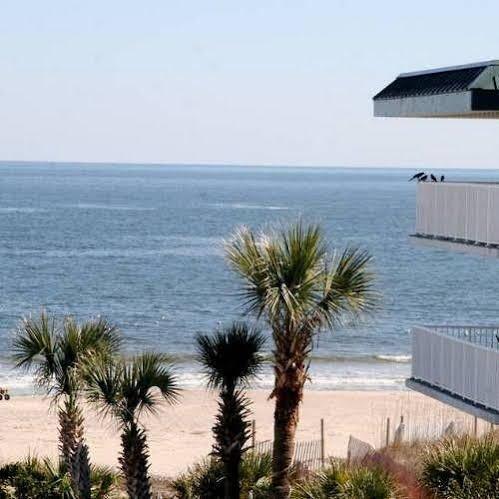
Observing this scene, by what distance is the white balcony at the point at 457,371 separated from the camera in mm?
18359

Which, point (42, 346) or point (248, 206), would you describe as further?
point (248, 206)

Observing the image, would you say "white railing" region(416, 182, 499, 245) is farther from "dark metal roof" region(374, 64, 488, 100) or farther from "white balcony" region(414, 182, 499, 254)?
"dark metal roof" region(374, 64, 488, 100)

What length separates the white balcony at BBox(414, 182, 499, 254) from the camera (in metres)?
18.1

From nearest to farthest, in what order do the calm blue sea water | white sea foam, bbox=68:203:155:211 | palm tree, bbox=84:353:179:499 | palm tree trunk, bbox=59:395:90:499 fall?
palm tree, bbox=84:353:179:499, palm tree trunk, bbox=59:395:90:499, the calm blue sea water, white sea foam, bbox=68:203:155:211

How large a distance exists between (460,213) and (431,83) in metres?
1.70

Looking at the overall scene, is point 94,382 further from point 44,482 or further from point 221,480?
point 221,480

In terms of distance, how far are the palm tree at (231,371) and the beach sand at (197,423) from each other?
8.45 m

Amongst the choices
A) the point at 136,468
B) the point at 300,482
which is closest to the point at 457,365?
the point at 300,482

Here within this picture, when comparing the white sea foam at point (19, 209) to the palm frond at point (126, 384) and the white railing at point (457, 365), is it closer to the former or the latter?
the palm frond at point (126, 384)

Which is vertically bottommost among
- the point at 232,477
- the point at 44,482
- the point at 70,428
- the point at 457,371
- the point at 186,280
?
the point at 186,280

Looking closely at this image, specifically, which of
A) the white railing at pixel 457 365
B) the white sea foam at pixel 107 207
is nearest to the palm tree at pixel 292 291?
the white railing at pixel 457 365

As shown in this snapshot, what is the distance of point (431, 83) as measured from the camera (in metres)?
18.8

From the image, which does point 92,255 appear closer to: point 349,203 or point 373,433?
point 373,433

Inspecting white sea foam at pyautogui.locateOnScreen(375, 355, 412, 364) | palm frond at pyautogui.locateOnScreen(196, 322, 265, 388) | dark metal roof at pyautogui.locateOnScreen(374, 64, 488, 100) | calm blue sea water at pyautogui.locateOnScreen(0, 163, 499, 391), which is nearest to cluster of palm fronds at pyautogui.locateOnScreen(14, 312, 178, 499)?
palm frond at pyautogui.locateOnScreen(196, 322, 265, 388)
